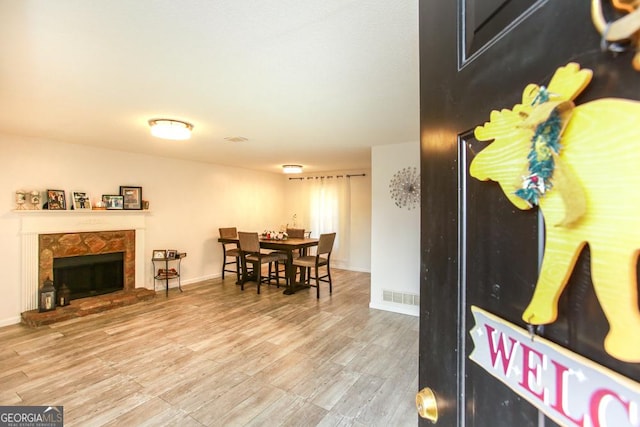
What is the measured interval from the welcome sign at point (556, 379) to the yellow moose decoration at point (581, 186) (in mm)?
36

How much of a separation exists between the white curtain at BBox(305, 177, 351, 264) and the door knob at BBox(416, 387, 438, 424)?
19.9ft

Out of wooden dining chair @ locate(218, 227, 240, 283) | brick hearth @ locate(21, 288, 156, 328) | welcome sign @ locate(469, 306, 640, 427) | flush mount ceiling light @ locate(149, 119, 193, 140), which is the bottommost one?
brick hearth @ locate(21, 288, 156, 328)

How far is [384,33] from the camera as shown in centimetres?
150

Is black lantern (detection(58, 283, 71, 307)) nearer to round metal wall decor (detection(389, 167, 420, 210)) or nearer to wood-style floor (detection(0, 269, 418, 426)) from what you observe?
wood-style floor (detection(0, 269, 418, 426))

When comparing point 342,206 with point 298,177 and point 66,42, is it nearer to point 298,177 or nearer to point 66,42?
point 298,177

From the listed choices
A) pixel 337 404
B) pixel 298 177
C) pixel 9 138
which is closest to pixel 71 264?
pixel 9 138

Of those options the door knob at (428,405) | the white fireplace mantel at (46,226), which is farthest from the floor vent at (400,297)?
the white fireplace mantel at (46,226)

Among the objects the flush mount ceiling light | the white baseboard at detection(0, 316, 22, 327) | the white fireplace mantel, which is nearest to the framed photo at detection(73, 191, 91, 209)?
the white fireplace mantel

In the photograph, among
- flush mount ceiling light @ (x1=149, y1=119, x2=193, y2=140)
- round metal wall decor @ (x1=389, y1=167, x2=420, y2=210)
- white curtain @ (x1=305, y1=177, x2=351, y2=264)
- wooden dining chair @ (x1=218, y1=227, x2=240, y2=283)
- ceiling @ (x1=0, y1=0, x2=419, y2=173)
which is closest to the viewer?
ceiling @ (x1=0, y1=0, x2=419, y2=173)

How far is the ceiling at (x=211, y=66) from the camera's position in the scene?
4.44ft

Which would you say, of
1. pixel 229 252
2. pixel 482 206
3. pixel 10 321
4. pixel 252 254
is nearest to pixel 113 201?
pixel 10 321

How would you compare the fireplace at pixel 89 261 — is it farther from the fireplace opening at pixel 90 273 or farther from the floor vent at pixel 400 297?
the floor vent at pixel 400 297

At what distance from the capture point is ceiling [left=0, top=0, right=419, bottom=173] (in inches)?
53.3

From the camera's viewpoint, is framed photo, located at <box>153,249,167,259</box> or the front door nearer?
the front door
